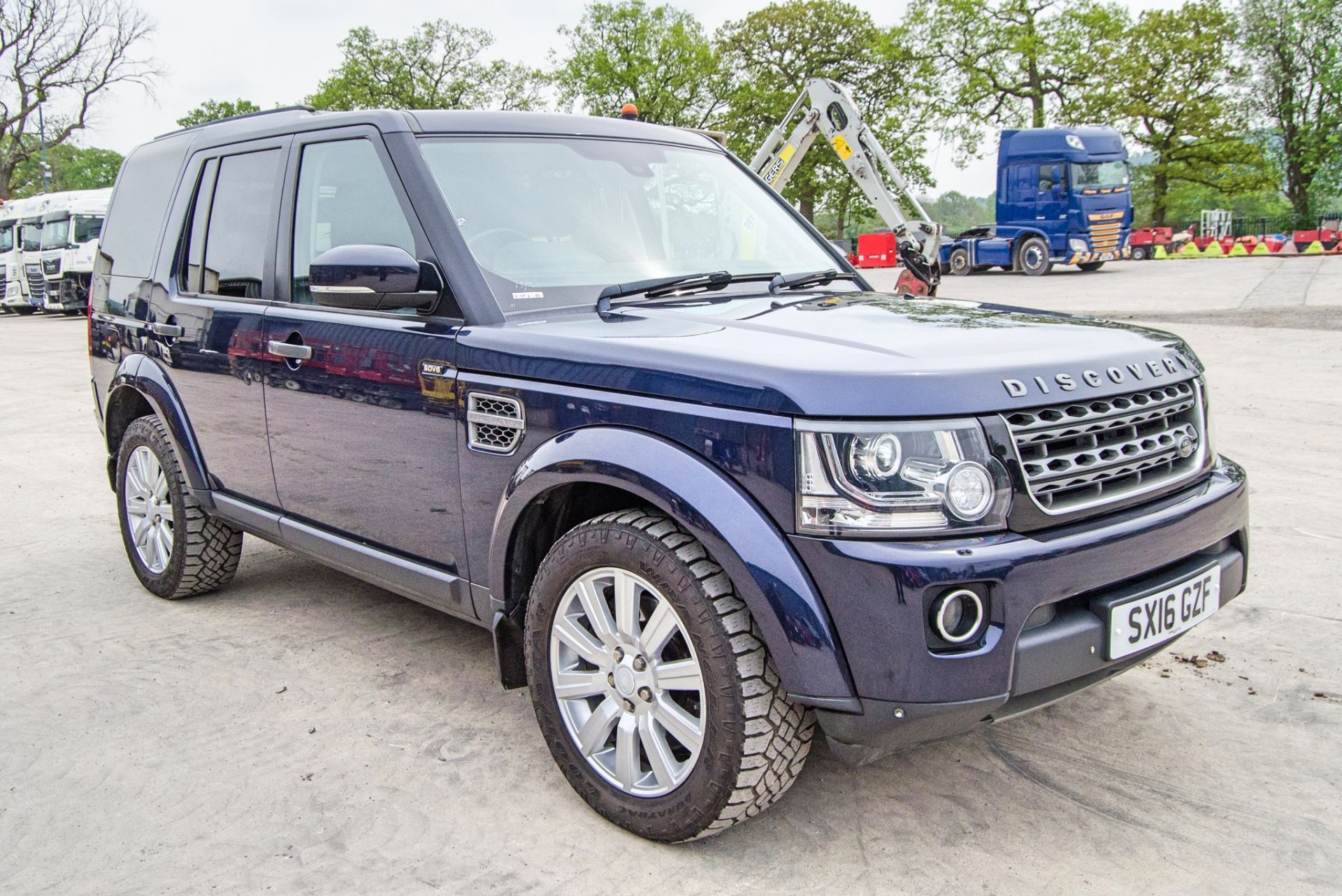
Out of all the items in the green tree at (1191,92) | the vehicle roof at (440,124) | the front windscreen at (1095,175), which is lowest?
the vehicle roof at (440,124)

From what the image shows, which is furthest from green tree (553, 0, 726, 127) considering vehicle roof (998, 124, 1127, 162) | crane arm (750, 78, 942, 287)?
crane arm (750, 78, 942, 287)

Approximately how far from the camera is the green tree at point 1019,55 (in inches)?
1794

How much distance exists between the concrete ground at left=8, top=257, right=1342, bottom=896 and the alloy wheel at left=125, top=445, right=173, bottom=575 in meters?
0.23

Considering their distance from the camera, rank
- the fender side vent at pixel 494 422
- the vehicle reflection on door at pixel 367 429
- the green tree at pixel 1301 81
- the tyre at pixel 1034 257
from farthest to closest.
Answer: the green tree at pixel 1301 81 → the tyre at pixel 1034 257 → the vehicle reflection on door at pixel 367 429 → the fender side vent at pixel 494 422

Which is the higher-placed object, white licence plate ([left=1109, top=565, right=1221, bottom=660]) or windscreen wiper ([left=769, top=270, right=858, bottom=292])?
windscreen wiper ([left=769, top=270, right=858, bottom=292])

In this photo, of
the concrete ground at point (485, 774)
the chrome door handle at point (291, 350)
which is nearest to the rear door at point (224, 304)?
the chrome door handle at point (291, 350)

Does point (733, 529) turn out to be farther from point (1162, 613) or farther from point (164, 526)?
point (164, 526)

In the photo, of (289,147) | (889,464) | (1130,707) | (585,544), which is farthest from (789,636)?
(289,147)

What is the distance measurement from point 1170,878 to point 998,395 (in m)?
1.19

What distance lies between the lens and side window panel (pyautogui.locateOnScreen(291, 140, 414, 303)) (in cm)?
342

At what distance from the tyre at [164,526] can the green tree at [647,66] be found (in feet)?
152

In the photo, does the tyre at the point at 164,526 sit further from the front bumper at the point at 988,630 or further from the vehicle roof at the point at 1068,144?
the vehicle roof at the point at 1068,144

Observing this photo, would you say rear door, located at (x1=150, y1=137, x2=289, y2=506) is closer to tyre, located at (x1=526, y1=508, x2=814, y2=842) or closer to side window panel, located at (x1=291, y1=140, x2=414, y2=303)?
side window panel, located at (x1=291, y1=140, x2=414, y2=303)

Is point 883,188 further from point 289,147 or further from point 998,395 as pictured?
point 998,395
